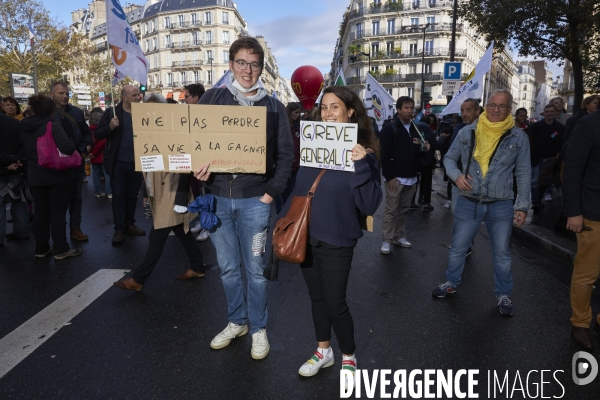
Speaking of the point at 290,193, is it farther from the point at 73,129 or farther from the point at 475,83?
the point at 475,83

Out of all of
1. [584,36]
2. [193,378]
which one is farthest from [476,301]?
[584,36]

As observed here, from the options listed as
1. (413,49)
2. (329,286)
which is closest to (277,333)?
(329,286)

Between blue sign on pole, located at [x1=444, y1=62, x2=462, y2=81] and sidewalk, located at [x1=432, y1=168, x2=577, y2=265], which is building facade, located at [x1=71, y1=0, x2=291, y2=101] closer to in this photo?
blue sign on pole, located at [x1=444, y1=62, x2=462, y2=81]

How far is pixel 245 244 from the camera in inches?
116

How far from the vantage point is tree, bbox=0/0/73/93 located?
24062mm

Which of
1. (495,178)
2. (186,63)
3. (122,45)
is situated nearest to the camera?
(495,178)

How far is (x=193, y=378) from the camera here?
2.73m

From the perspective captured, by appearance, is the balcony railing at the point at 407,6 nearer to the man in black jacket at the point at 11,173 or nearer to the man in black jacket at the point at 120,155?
the man in black jacket at the point at 120,155

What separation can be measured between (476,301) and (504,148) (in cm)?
153

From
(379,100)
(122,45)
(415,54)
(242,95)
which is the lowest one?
(242,95)

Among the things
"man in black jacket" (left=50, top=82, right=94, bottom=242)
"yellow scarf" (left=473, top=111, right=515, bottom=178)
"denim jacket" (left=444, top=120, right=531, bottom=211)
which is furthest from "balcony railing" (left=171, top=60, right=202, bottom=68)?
"denim jacket" (left=444, top=120, right=531, bottom=211)

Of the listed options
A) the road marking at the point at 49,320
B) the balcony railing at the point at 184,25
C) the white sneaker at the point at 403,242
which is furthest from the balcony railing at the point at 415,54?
the road marking at the point at 49,320

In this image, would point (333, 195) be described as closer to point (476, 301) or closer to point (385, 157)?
point (476, 301)

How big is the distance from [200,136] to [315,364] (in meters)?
1.73
